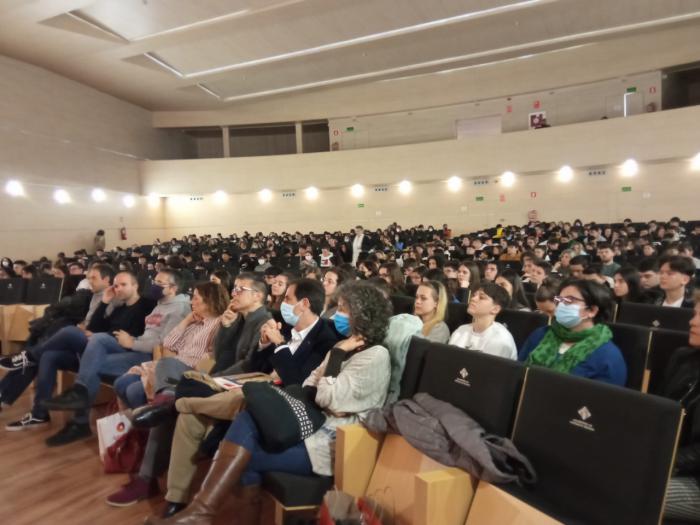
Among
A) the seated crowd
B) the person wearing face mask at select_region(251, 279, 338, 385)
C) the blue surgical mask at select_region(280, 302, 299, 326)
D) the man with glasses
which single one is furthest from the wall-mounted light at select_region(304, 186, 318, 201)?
the person wearing face mask at select_region(251, 279, 338, 385)


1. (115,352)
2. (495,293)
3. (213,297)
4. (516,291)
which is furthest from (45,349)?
(516,291)

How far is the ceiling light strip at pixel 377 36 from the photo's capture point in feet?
38.5

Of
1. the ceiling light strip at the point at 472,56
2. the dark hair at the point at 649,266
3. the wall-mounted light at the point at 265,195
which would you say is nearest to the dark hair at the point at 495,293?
the dark hair at the point at 649,266

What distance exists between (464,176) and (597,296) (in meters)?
15.6

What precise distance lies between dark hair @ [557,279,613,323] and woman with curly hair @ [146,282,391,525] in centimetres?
103

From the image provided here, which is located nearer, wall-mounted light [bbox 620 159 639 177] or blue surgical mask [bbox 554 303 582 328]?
blue surgical mask [bbox 554 303 582 328]

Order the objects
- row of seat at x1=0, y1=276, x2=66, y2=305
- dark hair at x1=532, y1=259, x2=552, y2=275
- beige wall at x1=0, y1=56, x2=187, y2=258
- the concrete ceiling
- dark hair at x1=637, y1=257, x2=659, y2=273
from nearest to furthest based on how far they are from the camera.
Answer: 1. dark hair at x1=637, y1=257, x2=659, y2=273
2. dark hair at x1=532, y1=259, x2=552, y2=275
3. row of seat at x1=0, y1=276, x2=66, y2=305
4. the concrete ceiling
5. beige wall at x1=0, y1=56, x2=187, y2=258

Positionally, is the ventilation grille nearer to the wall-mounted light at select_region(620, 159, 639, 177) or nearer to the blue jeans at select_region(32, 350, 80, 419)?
the wall-mounted light at select_region(620, 159, 639, 177)

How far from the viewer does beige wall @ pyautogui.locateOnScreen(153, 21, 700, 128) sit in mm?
15079

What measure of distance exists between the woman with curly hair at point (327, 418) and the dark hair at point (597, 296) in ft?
3.39

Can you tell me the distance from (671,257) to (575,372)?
2.10 metres

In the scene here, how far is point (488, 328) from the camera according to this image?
305 cm

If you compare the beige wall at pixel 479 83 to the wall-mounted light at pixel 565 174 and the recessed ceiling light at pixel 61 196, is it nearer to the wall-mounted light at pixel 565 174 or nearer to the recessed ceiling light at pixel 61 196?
the wall-mounted light at pixel 565 174

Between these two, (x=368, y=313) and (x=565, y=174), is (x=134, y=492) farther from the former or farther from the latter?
(x=565, y=174)
